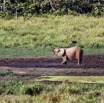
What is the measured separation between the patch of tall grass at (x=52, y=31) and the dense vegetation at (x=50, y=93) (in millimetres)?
9533

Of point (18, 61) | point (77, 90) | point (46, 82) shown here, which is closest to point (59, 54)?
point (18, 61)

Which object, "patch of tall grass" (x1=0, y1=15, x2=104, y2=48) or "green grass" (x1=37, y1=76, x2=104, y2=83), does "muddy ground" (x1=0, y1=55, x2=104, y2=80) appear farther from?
"patch of tall grass" (x1=0, y1=15, x2=104, y2=48)

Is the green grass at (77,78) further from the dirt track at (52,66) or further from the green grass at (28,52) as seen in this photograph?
the green grass at (28,52)

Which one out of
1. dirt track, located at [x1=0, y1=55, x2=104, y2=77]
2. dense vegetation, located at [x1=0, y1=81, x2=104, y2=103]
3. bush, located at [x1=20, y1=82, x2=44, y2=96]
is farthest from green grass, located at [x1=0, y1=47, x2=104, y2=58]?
bush, located at [x1=20, y1=82, x2=44, y2=96]

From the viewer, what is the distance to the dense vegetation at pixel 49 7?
30.5 m

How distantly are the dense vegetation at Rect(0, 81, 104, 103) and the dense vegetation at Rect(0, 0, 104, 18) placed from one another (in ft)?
63.8

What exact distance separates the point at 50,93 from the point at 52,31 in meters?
13.7

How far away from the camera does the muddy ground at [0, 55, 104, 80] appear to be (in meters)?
13.0

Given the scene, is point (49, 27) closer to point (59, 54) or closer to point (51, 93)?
point (59, 54)

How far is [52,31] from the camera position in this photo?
2355 cm

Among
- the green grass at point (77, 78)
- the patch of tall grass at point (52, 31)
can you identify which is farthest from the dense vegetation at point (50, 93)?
the patch of tall grass at point (52, 31)

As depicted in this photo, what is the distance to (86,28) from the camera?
81.3 feet

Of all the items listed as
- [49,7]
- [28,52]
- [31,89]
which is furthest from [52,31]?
[31,89]

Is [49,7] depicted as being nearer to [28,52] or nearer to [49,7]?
[49,7]
